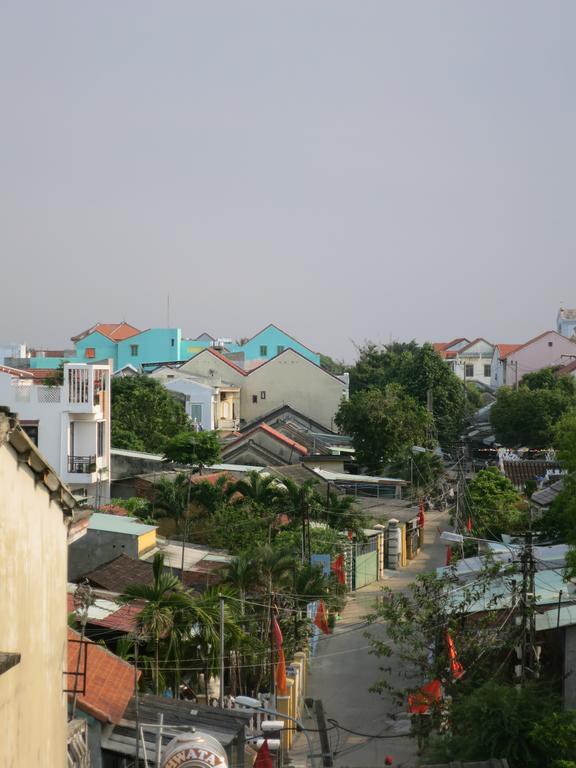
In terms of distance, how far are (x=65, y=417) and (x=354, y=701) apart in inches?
611

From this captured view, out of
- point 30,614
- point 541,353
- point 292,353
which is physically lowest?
point 30,614

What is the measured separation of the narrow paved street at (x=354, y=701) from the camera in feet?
58.3

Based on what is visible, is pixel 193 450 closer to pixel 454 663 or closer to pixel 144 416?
pixel 144 416

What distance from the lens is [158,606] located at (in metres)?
17.3

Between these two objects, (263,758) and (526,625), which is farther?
(526,625)

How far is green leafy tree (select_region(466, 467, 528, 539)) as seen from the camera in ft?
101

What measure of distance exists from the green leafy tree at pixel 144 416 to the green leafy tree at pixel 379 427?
24.3 ft

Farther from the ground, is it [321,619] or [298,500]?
[298,500]

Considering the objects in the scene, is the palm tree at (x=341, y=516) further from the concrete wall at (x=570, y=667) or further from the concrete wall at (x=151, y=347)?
the concrete wall at (x=151, y=347)

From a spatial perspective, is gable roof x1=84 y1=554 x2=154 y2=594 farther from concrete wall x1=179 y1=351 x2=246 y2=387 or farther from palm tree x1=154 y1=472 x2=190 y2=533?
concrete wall x1=179 y1=351 x2=246 y2=387

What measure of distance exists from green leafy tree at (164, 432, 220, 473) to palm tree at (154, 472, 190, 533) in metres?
3.61

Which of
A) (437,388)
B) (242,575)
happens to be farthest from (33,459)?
(437,388)

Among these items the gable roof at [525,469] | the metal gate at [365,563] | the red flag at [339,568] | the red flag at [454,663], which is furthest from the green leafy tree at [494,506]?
the red flag at [454,663]

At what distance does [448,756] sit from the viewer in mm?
13812
